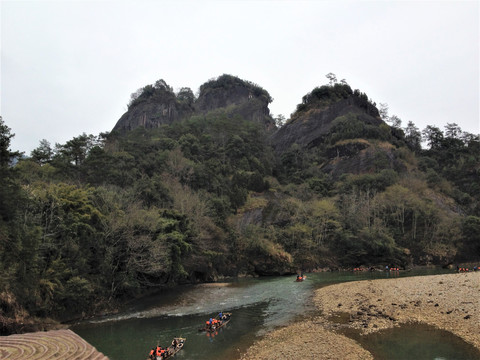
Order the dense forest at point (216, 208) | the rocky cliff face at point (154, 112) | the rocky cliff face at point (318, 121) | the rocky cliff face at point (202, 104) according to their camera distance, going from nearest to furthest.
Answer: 1. the dense forest at point (216, 208)
2. the rocky cliff face at point (318, 121)
3. the rocky cliff face at point (154, 112)
4. the rocky cliff face at point (202, 104)

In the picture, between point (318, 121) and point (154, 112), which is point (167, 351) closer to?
point (318, 121)

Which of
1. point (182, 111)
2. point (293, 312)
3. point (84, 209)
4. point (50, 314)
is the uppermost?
point (182, 111)

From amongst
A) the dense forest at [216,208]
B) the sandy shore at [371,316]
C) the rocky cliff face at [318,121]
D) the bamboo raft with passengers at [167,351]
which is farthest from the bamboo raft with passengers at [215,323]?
the rocky cliff face at [318,121]

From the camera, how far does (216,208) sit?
4906 cm

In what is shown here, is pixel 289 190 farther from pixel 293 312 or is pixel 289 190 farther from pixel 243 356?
pixel 243 356

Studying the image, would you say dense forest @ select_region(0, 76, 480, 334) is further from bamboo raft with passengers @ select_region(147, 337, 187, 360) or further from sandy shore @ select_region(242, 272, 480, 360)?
sandy shore @ select_region(242, 272, 480, 360)

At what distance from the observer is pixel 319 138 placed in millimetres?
92812

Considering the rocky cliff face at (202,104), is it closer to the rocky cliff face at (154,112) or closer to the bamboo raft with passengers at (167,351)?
the rocky cliff face at (154,112)

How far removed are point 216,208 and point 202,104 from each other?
93.8 metres

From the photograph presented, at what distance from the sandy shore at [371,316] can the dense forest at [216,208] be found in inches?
595

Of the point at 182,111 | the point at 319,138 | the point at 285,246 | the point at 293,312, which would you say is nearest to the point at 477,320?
the point at 293,312

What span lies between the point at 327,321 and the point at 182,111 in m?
108

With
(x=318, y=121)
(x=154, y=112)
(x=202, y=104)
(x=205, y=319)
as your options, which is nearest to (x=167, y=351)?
(x=205, y=319)

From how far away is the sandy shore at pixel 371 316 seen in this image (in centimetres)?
1465
